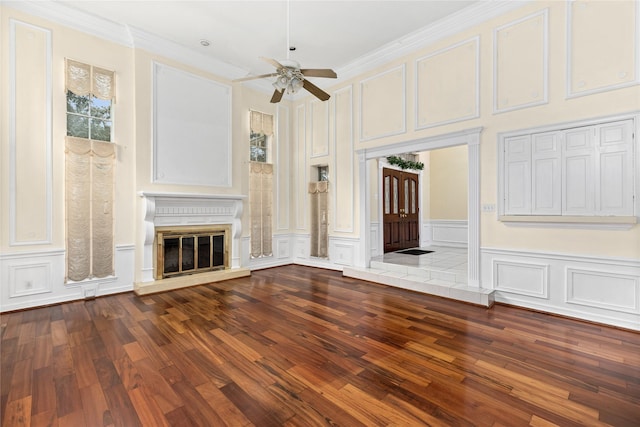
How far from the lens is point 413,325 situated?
3377 mm

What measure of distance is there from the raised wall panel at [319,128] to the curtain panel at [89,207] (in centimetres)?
389

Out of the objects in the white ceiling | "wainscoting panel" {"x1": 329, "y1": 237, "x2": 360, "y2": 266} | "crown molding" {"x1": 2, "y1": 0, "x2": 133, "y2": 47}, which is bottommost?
"wainscoting panel" {"x1": 329, "y1": 237, "x2": 360, "y2": 266}

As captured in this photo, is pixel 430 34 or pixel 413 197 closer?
pixel 430 34

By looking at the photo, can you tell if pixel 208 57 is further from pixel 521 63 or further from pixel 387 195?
pixel 521 63

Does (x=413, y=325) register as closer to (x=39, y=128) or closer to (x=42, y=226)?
(x=42, y=226)

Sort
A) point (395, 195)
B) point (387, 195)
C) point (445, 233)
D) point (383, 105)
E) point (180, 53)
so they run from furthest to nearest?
point (445, 233) < point (395, 195) < point (387, 195) < point (383, 105) < point (180, 53)

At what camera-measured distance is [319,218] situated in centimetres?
676

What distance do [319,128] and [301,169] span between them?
3.47ft

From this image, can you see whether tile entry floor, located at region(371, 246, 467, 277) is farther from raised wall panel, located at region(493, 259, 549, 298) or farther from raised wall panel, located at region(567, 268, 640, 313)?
raised wall panel, located at region(567, 268, 640, 313)

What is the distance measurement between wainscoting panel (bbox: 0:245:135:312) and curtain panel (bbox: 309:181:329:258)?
12.7ft

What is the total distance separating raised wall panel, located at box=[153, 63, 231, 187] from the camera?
5.13 meters

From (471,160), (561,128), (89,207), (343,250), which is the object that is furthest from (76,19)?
(561,128)

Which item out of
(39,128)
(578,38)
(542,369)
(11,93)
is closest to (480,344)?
(542,369)

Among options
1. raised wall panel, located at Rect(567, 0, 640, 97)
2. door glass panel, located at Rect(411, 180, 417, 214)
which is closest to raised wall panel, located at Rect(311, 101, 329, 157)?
door glass panel, located at Rect(411, 180, 417, 214)
